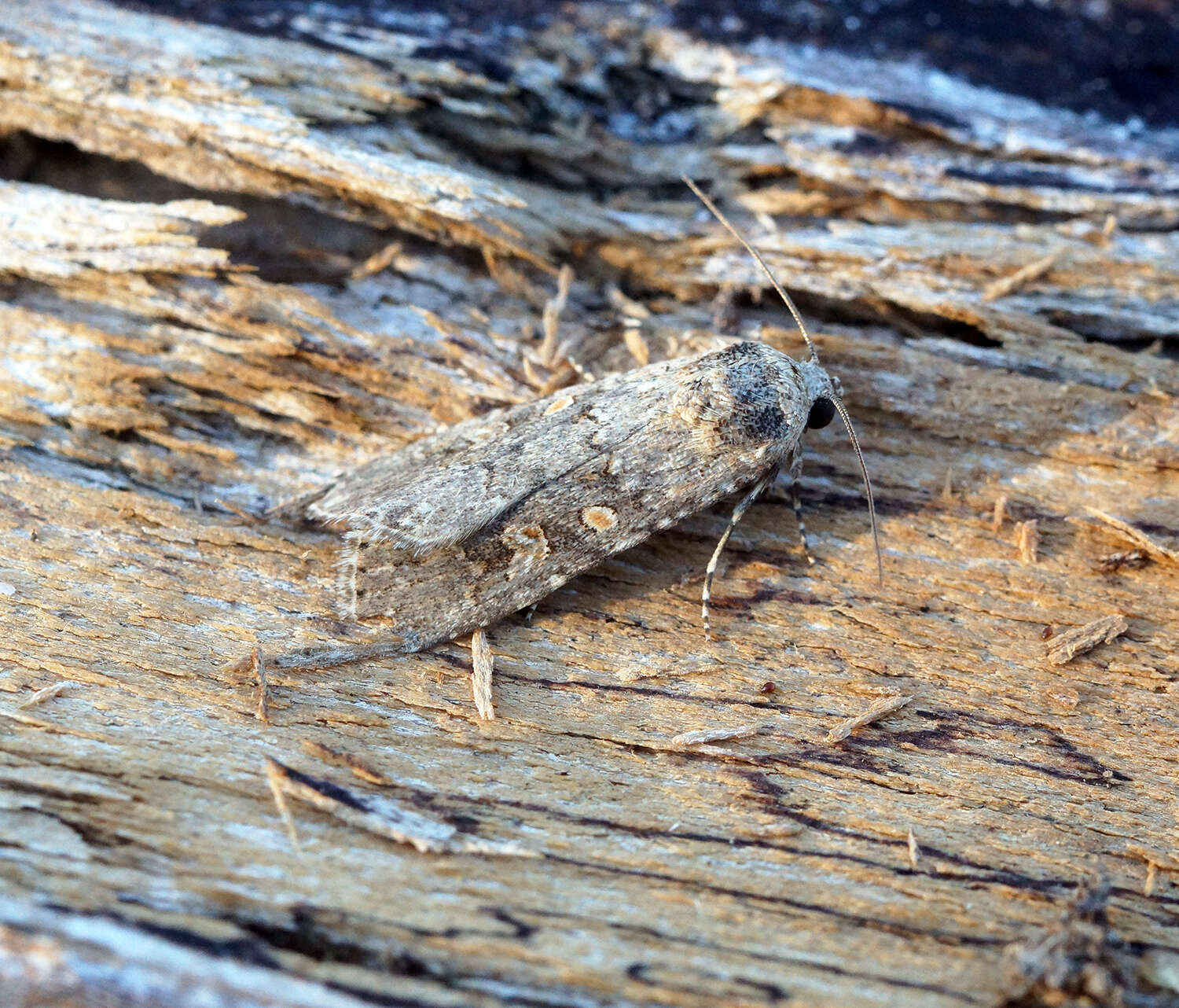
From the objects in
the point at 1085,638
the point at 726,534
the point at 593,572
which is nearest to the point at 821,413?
the point at 726,534

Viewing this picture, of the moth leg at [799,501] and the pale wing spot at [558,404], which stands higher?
the pale wing spot at [558,404]

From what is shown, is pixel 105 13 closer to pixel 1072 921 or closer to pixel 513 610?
pixel 513 610

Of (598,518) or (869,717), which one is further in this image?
(598,518)

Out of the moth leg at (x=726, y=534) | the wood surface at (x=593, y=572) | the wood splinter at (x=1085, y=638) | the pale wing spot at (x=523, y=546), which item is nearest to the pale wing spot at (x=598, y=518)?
the pale wing spot at (x=523, y=546)

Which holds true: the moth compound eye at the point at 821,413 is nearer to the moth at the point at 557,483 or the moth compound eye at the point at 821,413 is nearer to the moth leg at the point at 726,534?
the moth at the point at 557,483

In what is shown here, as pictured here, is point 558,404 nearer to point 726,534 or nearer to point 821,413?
point 726,534

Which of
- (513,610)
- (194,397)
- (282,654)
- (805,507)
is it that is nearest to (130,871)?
(282,654)

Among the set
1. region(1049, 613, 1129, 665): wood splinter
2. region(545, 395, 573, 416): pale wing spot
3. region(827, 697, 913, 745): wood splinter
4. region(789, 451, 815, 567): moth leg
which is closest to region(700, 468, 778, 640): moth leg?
region(789, 451, 815, 567): moth leg
